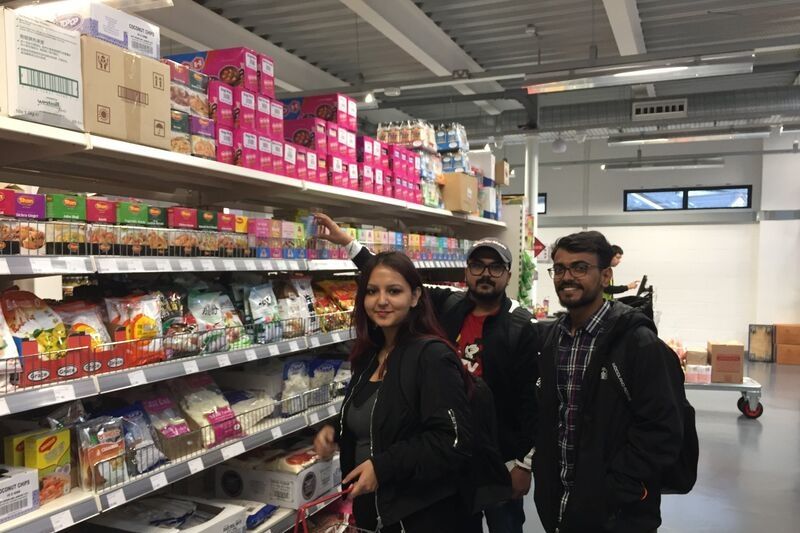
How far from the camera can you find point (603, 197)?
14312mm

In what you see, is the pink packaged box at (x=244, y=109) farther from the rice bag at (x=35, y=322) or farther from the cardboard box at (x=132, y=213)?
the rice bag at (x=35, y=322)

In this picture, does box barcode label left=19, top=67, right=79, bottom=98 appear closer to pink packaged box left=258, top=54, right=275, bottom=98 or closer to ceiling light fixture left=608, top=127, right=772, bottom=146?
pink packaged box left=258, top=54, right=275, bottom=98

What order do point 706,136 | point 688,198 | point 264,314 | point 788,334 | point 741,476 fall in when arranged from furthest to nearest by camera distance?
point 688,198, point 788,334, point 706,136, point 741,476, point 264,314

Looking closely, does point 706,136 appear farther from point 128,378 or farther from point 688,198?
point 128,378

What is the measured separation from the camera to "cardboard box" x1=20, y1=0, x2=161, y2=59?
2105mm

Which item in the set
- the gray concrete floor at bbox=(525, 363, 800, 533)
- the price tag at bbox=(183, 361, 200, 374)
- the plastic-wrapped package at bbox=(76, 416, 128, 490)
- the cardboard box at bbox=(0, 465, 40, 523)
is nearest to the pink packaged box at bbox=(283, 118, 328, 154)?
the price tag at bbox=(183, 361, 200, 374)

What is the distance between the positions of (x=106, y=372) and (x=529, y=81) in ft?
17.3

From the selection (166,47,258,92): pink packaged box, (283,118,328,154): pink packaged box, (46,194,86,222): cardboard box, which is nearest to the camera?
(46,194,86,222): cardboard box

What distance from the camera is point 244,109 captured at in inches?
110

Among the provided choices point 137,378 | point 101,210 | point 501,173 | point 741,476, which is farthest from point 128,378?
point 741,476

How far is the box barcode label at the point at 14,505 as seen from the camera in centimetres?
182

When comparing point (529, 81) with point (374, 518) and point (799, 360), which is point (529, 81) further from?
point (799, 360)

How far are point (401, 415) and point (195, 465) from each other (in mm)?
1048

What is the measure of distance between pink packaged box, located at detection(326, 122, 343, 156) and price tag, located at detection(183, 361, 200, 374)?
1.54 metres
